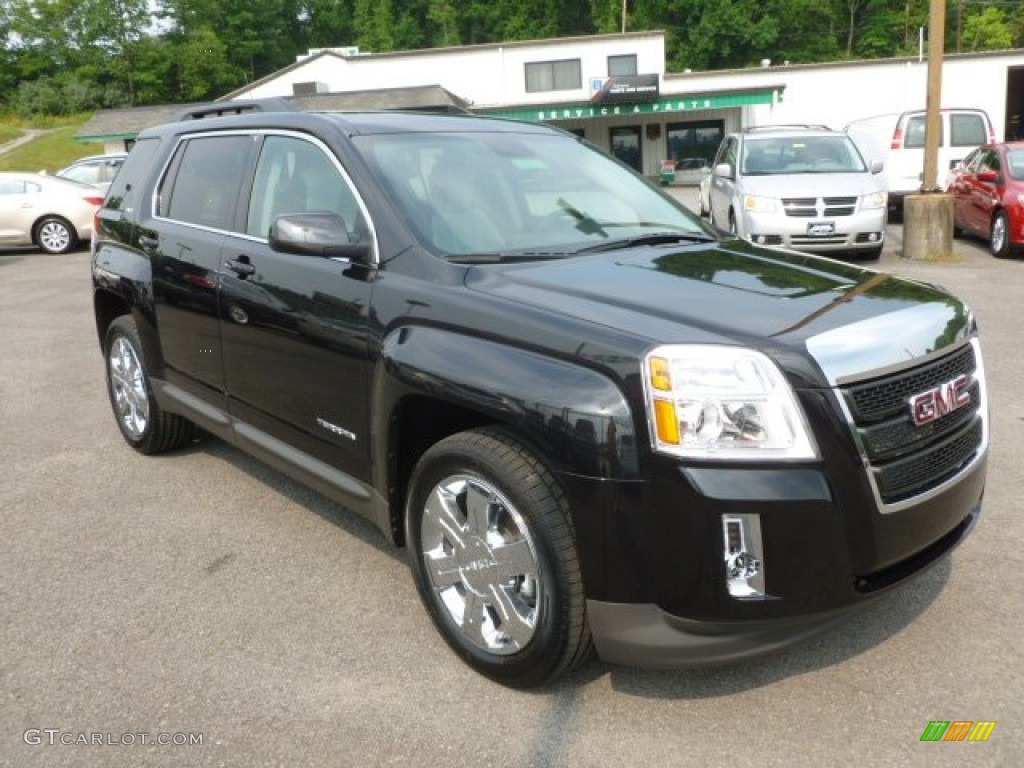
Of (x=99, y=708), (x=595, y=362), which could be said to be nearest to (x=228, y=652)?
(x=99, y=708)

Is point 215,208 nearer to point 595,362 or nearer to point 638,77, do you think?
point 595,362

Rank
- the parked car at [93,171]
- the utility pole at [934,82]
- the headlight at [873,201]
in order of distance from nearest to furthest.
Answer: the headlight at [873,201]
the utility pole at [934,82]
the parked car at [93,171]

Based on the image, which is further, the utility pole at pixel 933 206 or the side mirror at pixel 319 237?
the utility pole at pixel 933 206

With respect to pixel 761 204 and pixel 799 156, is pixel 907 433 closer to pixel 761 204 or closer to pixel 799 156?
pixel 761 204

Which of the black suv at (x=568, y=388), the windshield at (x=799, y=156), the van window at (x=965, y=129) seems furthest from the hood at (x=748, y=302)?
the van window at (x=965, y=129)

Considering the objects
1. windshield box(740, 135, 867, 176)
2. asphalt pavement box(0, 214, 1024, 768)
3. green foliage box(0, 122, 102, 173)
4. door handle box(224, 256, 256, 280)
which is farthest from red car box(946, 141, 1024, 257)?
green foliage box(0, 122, 102, 173)

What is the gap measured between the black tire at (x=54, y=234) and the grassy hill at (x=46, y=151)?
30.8 metres

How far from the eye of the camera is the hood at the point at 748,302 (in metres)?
2.61

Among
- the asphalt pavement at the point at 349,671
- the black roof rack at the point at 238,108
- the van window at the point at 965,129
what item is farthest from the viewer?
the van window at the point at 965,129

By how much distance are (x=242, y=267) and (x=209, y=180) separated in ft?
2.63

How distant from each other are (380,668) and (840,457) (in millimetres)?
1661

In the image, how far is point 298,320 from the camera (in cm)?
359

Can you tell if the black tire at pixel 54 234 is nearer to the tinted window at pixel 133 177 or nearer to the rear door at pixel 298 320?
the tinted window at pixel 133 177

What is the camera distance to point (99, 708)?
2.95m
